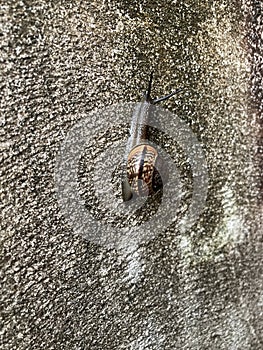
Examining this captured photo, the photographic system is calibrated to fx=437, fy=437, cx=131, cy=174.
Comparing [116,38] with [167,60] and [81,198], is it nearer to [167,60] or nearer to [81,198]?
[167,60]

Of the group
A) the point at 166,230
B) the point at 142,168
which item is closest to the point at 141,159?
the point at 142,168

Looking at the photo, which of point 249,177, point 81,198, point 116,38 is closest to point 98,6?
point 116,38

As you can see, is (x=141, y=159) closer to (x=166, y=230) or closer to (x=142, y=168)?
(x=142, y=168)
